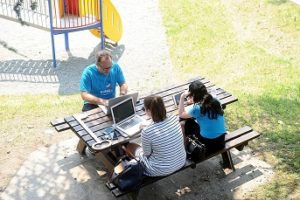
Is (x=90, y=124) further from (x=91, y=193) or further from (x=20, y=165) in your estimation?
(x=20, y=165)

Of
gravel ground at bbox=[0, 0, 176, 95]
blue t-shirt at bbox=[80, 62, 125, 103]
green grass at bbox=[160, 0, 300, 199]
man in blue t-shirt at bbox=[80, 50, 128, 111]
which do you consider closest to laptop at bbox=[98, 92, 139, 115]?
man in blue t-shirt at bbox=[80, 50, 128, 111]

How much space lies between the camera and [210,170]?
17.7 ft

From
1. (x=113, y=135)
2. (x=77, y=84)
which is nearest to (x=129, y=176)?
(x=113, y=135)

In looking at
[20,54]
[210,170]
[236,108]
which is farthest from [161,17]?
[210,170]

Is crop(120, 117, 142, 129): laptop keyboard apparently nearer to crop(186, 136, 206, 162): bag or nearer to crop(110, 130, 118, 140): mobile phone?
crop(110, 130, 118, 140): mobile phone

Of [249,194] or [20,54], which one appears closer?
[249,194]

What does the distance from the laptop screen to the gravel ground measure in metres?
2.72

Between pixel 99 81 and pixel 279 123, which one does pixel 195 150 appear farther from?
pixel 279 123

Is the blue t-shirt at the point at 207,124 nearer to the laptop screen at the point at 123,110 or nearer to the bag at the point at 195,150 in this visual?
the bag at the point at 195,150

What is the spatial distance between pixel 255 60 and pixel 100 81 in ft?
13.1

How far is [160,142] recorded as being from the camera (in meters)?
4.30

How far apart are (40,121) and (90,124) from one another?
1738mm

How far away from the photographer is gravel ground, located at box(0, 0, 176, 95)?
817 cm

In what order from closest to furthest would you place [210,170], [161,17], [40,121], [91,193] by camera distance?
[91,193]
[210,170]
[40,121]
[161,17]
